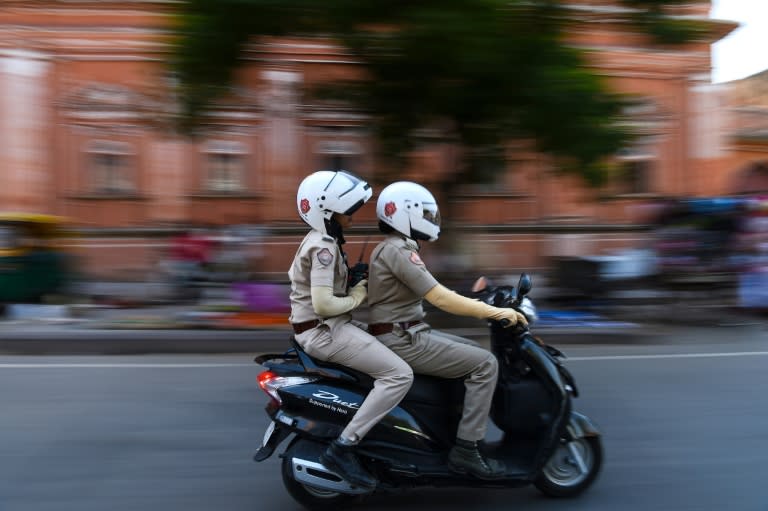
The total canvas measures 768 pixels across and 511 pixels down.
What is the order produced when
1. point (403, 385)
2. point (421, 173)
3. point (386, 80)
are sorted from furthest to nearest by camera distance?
point (421, 173) < point (386, 80) < point (403, 385)

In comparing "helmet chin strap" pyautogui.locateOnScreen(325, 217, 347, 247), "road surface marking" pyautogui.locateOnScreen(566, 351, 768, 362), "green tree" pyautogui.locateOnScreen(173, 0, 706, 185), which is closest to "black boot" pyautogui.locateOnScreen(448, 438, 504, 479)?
"helmet chin strap" pyautogui.locateOnScreen(325, 217, 347, 247)

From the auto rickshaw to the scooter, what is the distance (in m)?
7.88

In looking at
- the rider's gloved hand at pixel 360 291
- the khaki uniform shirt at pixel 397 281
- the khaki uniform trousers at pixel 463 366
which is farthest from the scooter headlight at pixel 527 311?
the rider's gloved hand at pixel 360 291

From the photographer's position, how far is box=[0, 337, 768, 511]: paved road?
4.30 m

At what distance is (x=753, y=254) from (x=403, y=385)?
8343 mm

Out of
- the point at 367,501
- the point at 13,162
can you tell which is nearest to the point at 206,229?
the point at 13,162

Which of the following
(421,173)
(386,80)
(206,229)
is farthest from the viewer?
(206,229)

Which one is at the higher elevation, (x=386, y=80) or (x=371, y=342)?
(x=386, y=80)

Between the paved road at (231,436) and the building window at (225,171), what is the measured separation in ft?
29.0

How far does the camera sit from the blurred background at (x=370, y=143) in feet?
23.8

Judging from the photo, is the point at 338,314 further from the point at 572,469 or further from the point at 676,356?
the point at 676,356

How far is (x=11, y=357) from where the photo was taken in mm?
8039

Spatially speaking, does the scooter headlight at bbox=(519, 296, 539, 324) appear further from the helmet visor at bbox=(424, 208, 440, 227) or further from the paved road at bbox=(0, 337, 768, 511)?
the paved road at bbox=(0, 337, 768, 511)

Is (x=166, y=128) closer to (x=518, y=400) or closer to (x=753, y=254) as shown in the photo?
(x=518, y=400)
